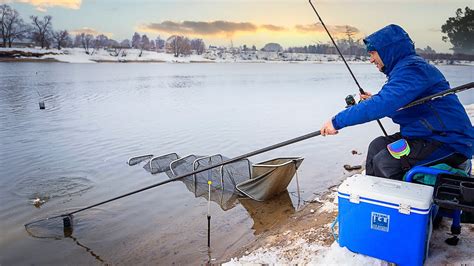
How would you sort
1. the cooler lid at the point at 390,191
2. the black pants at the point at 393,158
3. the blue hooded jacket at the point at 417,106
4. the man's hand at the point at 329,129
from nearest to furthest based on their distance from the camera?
the cooler lid at the point at 390,191 → the blue hooded jacket at the point at 417,106 → the black pants at the point at 393,158 → the man's hand at the point at 329,129

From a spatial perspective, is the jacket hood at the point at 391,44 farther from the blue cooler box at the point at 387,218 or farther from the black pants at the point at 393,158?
the blue cooler box at the point at 387,218

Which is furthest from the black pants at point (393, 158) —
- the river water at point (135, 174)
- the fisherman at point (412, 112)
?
the river water at point (135, 174)

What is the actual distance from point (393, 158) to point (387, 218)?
70 centimetres

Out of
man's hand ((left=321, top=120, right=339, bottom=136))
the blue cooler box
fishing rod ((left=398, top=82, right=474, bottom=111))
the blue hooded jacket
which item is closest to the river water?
the blue cooler box

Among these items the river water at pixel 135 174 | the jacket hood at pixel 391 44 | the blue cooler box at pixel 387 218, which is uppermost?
the jacket hood at pixel 391 44

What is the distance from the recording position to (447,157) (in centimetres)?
349

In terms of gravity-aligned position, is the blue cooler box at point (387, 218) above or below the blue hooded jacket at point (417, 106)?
below

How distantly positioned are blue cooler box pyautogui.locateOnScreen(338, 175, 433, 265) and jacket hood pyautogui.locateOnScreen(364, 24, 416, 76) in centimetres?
119

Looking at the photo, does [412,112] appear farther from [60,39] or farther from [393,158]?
[60,39]

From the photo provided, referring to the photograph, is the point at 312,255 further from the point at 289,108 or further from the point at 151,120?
the point at 289,108

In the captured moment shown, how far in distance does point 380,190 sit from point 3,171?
11592 millimetres

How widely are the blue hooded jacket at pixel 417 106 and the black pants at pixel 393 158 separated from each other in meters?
0.07

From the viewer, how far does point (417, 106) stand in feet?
11.6

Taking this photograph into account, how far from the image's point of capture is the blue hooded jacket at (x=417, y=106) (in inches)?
134
